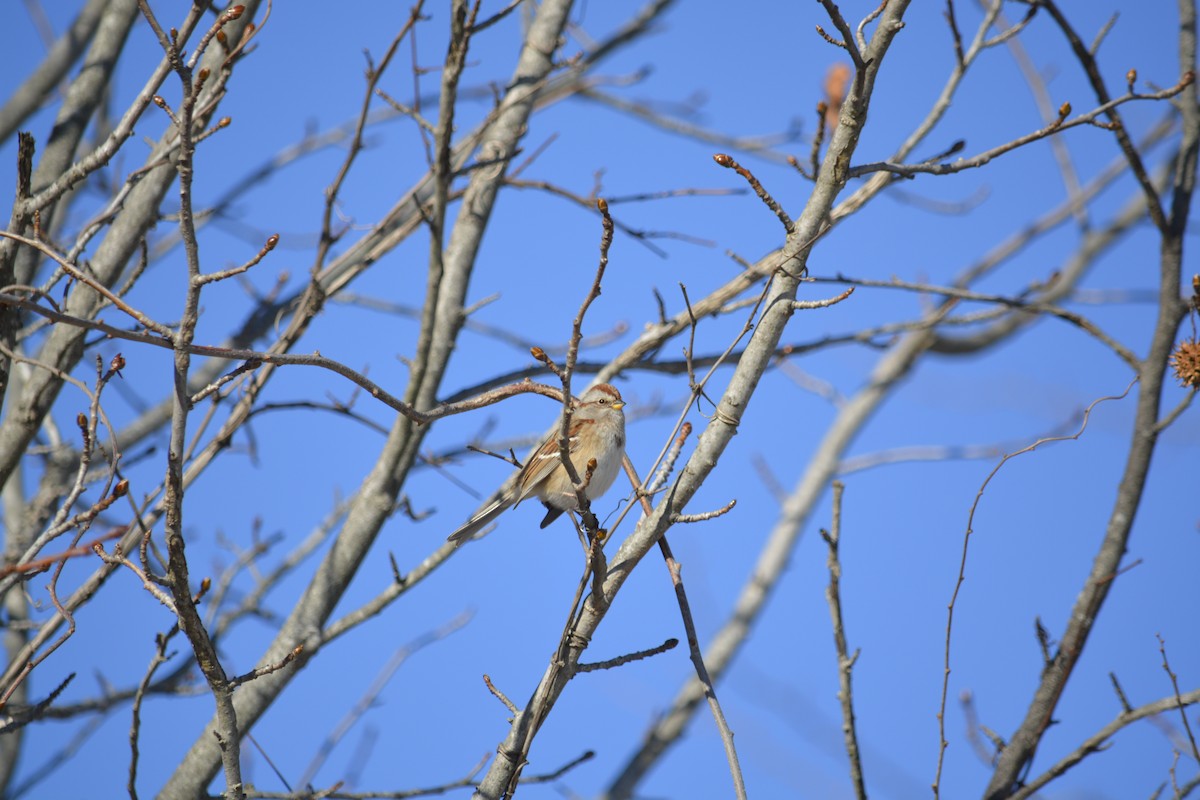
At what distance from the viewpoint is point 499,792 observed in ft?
9.07

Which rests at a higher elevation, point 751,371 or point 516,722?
point 751,371

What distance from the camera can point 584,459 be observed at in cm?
518

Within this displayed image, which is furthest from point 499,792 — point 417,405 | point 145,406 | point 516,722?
point 145,406

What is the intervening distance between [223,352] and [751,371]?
1.42 m

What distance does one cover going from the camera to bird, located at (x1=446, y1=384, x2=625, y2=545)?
4.79 meters

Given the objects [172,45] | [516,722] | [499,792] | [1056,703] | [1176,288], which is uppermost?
[1176,288]

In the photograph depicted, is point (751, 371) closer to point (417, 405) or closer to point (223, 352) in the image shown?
point (223, 352)

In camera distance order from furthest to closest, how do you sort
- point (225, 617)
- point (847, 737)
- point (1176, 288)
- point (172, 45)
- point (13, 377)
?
point (13, 377)
point (225, 617)
point (1176, 288)
point (847, 737)
point (172, 45)

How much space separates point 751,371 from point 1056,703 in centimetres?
214

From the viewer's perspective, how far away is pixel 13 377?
642cm

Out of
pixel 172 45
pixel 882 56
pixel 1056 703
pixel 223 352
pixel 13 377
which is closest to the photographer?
pixel 223 352

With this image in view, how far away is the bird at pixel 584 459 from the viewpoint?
15.7ft

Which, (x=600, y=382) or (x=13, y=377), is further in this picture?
(x=13, y=377)

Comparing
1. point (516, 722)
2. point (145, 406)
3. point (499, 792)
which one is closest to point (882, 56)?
point (516, 722)
